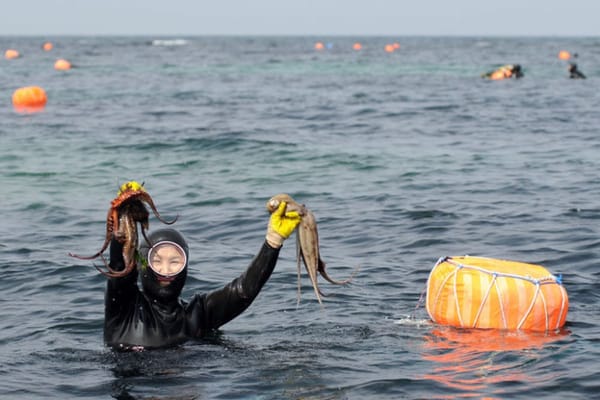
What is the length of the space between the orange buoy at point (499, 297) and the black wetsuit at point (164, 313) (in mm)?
2248

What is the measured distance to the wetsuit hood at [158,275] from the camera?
26.3 ft

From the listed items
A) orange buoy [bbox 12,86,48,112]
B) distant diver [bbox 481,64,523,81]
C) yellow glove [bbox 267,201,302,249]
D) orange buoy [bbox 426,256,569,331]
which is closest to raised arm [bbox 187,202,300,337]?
yellow glove [bbox 267,201,302,249]

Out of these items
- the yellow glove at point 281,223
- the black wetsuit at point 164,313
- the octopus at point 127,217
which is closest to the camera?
the octopus at point 127,217

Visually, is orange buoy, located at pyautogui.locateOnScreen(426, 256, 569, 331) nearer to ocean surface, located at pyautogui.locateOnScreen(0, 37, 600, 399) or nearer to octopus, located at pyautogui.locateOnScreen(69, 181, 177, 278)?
ocean surface, located at pyautogui.locateOnScreen(0, 37, 600, 399)

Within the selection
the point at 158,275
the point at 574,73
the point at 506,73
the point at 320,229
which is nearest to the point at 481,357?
the point at 158,275

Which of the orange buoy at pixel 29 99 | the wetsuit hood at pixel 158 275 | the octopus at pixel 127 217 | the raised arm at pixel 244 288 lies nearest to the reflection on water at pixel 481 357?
the raised arm at pixel 244 288

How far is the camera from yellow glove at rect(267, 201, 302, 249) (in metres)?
7.43

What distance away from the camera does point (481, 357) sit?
8.45 m

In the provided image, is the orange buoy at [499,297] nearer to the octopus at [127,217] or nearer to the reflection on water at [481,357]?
the reflection on water at [481,357]

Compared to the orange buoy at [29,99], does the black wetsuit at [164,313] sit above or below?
below

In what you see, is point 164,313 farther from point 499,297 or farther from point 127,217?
point 499,297

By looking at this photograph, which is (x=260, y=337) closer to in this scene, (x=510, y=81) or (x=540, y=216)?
(x=540, y=216)

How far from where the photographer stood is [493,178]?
18.5 meters

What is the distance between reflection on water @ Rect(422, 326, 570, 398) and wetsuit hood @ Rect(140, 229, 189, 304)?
221 cm
